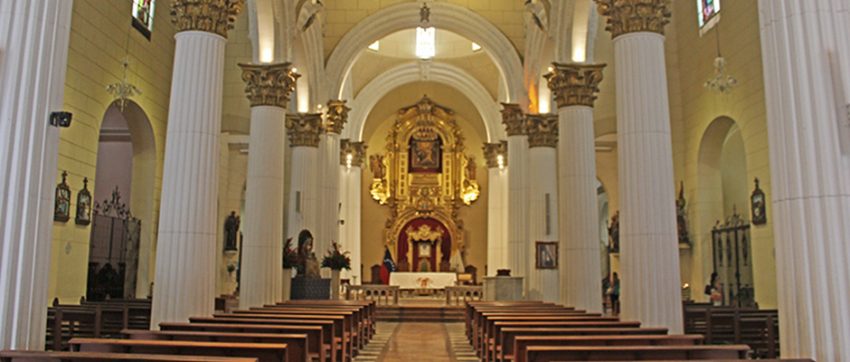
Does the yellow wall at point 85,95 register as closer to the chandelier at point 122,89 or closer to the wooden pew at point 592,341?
the chandelier at point 122,89

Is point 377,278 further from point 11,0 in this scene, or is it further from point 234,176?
point 11,0

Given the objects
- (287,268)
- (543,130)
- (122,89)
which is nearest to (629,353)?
(287,268)

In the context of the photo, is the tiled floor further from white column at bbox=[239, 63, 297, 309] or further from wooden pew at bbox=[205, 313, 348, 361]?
white column at bbox=[239, 63, 297, 309]

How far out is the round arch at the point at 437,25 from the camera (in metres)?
20.8

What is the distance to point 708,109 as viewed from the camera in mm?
17031

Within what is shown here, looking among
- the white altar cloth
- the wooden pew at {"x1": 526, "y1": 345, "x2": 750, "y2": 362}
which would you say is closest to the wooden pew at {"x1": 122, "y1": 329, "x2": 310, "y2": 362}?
the wooden pew at {"x1": 526, "y1": 345, "x2": 750, "y2": 362}

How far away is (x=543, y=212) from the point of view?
58.5 ft

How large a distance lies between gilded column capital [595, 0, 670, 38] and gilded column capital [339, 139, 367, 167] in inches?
784

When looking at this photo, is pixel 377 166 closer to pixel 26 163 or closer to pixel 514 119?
pixel 514 119

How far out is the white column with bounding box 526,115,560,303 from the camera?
57.0ft

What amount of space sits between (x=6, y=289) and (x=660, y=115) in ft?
24.4

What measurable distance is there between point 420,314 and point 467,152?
46.7 ft

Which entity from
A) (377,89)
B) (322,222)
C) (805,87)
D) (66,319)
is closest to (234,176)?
(322,222)

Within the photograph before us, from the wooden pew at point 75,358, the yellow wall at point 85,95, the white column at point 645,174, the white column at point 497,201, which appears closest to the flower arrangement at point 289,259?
the yellow wall at point 85,95
